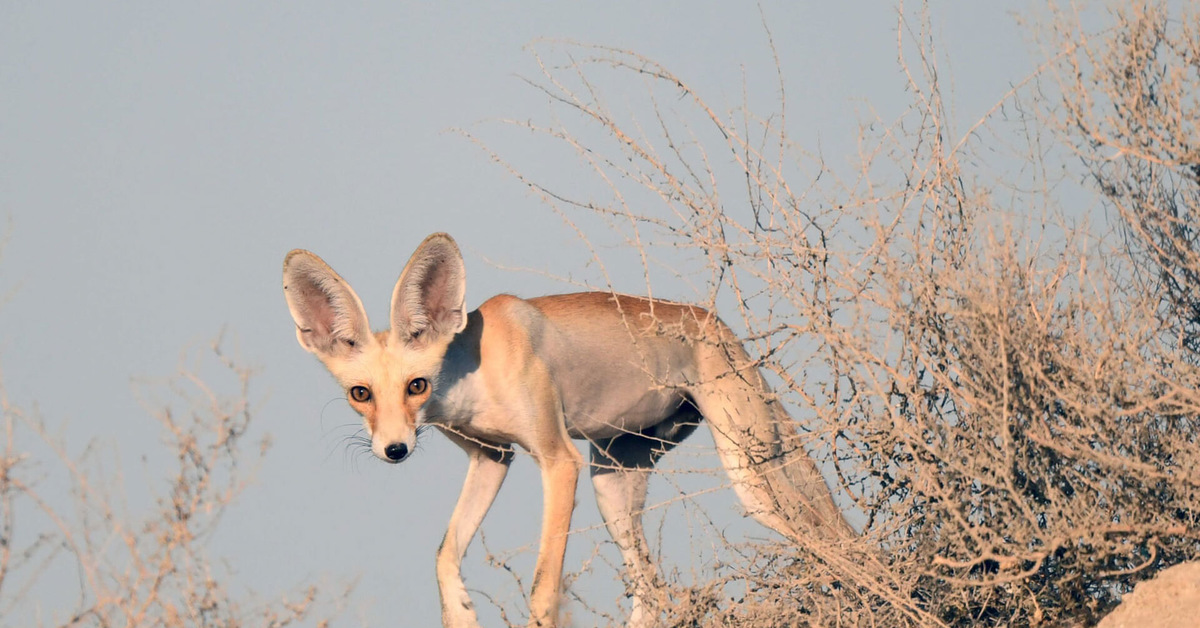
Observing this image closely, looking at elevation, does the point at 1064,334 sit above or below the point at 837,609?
above

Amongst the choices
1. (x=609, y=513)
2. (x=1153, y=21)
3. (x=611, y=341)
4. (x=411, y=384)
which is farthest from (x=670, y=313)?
(x=1153, y=21)

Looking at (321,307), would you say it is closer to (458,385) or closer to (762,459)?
(458,385)

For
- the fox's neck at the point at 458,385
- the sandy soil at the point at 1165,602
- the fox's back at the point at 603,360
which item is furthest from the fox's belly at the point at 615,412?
the sandy soil at the point at 1165,602

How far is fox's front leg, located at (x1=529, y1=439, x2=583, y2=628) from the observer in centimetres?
776

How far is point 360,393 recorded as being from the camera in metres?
7.66

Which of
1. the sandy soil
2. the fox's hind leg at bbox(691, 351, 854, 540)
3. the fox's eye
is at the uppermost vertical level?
the fox's eye

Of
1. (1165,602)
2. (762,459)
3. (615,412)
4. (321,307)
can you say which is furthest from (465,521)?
(1165,602)

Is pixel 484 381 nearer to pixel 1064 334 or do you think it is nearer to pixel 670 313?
pixel 670 313

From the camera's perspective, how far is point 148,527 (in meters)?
6.20

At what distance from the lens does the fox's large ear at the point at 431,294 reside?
7.70 metres

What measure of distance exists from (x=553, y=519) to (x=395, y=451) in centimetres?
102

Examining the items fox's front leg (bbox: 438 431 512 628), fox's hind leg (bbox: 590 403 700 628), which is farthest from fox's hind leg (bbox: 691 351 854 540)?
fox's front leg (bbox: 438 431 512 628)

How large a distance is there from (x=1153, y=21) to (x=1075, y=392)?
217 centimetres

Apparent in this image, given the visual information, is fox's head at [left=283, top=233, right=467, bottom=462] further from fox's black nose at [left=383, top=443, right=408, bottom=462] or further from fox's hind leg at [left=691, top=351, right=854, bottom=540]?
fox's hind leg at [left=691, top=351, right=854, bottom=540]
